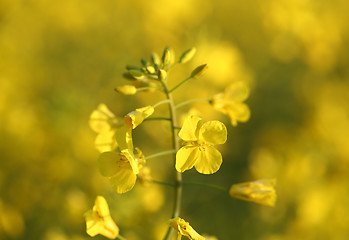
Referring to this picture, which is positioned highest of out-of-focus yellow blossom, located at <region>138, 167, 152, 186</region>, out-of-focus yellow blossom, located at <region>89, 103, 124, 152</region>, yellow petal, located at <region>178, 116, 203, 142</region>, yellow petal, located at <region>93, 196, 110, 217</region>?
out-of-focus yellow blossom, located at <region>89, 103, 124, 152</region>

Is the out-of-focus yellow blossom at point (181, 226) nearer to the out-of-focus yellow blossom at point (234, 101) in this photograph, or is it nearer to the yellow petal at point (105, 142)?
the yellow petal at point (105, 142)

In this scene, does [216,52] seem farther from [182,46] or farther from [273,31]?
[273,31]

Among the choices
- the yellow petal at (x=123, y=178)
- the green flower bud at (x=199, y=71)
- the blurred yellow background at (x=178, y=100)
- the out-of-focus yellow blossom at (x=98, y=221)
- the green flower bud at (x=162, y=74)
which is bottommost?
the out-of-focus yellow blossom at (x=98, y=221)

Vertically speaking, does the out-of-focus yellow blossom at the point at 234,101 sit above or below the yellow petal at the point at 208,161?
above

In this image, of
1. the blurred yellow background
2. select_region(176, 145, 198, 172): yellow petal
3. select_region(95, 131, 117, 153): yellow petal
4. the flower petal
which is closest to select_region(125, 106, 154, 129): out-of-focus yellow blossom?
the flower petal

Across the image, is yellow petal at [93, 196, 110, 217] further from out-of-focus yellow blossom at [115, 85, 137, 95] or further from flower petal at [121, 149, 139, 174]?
out-of-focus yellow blossom at [115, 85, 137, 95]

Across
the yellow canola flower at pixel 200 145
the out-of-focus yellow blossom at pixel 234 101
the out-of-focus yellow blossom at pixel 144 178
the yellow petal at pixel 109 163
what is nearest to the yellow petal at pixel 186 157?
the yellow canola flower at pixel 200 145
